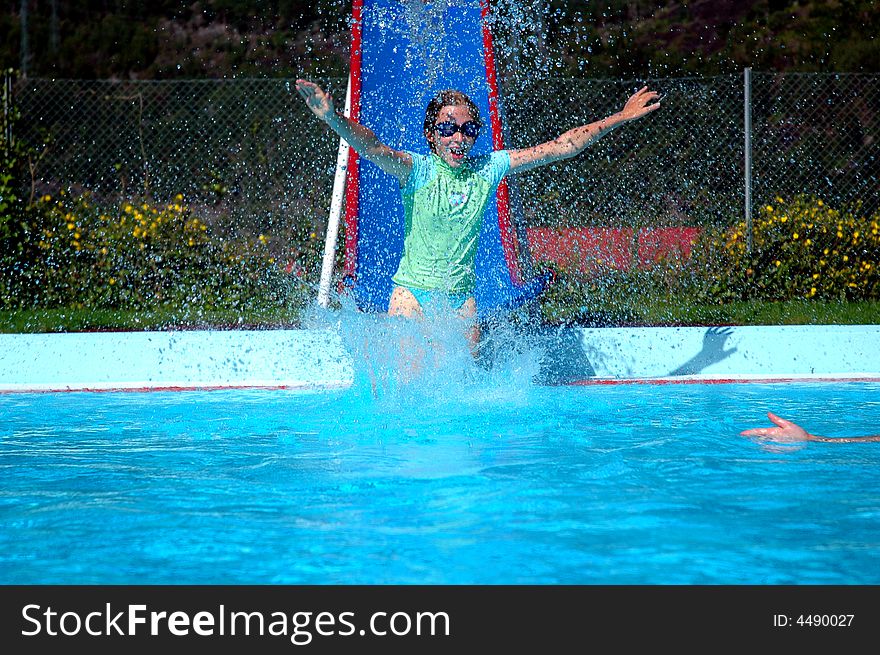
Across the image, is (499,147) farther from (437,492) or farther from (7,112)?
(7,112)

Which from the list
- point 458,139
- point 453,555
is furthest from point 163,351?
point 453,555

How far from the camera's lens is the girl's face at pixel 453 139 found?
445 centimetres

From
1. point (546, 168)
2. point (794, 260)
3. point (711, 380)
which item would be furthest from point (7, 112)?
point (794, 260)

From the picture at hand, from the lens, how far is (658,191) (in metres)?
9.05

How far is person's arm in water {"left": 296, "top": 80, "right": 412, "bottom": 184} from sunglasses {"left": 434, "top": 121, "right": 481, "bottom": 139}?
0.18 metres

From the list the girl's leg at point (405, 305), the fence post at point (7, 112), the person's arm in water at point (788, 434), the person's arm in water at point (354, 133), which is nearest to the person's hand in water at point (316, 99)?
the person's arm in water at point (354, 133)

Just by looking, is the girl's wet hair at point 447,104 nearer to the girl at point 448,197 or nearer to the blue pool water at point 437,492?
the girl at point 448,197

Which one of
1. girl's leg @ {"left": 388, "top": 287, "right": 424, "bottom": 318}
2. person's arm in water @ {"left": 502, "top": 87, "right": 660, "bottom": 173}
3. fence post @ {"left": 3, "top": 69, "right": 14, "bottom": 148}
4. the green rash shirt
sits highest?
fence post @ {"left": 3, "top": 69, "right": 14, "bottom": 148}

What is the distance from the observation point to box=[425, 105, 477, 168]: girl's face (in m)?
4.45

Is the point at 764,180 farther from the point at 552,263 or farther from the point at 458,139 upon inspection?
the point at 458,139

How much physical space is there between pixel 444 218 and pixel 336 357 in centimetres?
117

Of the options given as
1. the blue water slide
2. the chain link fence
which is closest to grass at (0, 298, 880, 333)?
the blue water slide

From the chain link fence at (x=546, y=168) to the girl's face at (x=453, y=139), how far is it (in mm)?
3497

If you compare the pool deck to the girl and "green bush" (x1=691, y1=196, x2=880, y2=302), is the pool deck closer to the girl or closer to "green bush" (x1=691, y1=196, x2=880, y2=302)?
→ the girl
